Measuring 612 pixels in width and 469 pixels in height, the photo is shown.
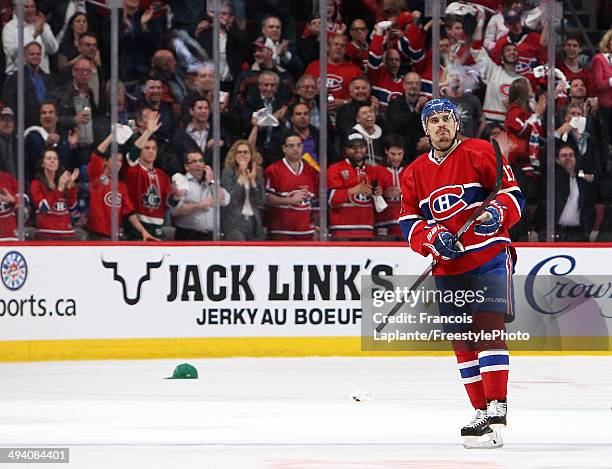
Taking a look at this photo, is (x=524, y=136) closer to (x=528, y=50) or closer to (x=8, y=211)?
(x=528, y=50)

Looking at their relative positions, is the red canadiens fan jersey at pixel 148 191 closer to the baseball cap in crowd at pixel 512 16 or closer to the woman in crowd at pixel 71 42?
the woman in crowd at pixel 71 42

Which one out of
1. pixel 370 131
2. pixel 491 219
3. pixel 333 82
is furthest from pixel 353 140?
pixel 491 219

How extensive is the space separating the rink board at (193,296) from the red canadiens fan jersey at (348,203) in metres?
0.19

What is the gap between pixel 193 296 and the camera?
11.8 meters

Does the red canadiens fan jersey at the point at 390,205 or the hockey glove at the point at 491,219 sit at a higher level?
the hockey glove at the point at 491,219

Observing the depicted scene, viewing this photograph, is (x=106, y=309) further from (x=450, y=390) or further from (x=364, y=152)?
(x=450, y=390)

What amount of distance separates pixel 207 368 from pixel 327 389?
5.75 feet

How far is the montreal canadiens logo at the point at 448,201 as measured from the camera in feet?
21.0

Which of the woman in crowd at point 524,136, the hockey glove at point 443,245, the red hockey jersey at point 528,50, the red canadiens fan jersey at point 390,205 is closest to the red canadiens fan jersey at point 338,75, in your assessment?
the red canadiens fan jersey at point 390,205

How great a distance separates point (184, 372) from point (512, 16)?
454 centimetres

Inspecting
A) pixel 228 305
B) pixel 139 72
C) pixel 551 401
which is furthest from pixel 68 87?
pixel 551 401

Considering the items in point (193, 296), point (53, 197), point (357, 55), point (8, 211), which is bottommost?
point (193, 296)

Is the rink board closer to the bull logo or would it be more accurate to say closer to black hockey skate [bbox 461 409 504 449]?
the bull logo

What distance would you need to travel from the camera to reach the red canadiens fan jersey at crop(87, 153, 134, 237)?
38.7 ft
